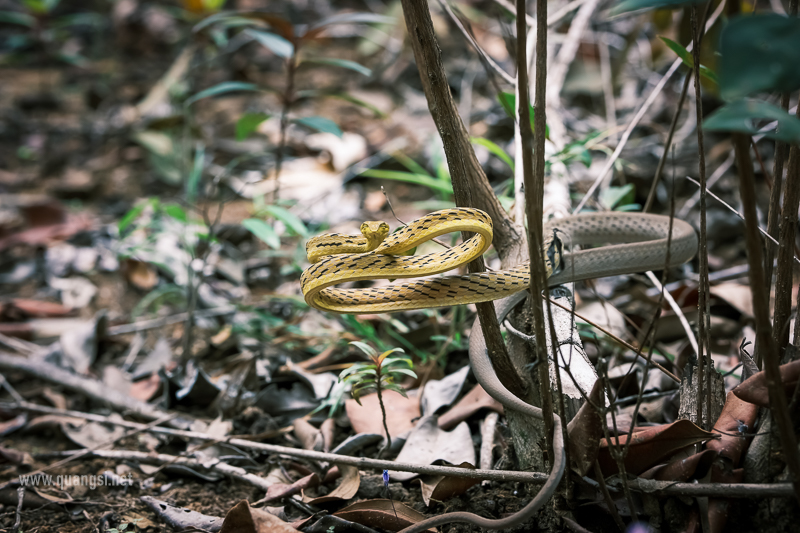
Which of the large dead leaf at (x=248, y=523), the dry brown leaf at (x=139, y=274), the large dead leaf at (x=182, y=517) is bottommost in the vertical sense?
the dry brown leaf at (x=139, y=274)

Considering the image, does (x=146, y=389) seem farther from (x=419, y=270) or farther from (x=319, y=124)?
(x=419, y=270)

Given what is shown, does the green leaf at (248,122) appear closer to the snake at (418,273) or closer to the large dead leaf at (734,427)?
the snake at (418,273)

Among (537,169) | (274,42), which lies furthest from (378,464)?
(274,42)

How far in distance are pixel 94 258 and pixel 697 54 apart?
417 cm

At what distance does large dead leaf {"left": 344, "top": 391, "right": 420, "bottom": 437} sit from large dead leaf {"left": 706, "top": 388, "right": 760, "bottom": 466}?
114cm

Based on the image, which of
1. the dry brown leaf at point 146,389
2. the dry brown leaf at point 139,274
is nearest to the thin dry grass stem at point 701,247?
the dry brown leaf at point 146,389

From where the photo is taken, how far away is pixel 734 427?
1578 mm

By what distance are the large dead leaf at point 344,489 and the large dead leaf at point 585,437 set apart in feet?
2.45

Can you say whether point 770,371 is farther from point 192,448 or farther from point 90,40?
point 90,40

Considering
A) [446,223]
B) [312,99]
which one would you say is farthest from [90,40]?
[446,223]

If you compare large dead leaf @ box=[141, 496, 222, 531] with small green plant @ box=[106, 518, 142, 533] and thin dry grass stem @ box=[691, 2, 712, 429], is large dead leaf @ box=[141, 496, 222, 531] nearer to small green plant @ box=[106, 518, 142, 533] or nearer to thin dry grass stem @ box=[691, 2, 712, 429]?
small green plant @ box=[106, 518, 142, 533]

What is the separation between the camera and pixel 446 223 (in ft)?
5.61

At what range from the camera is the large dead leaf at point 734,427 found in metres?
1.54

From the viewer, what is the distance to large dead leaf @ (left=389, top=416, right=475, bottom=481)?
6.75ft
